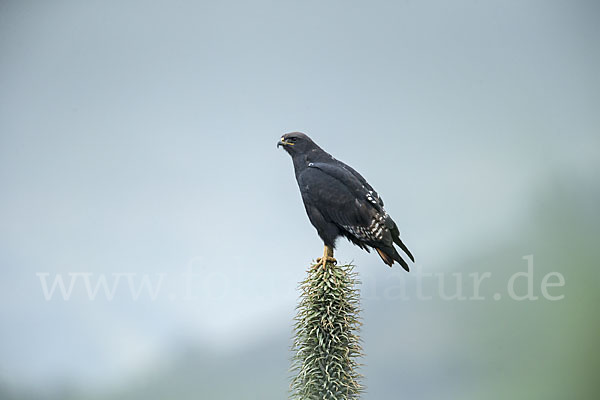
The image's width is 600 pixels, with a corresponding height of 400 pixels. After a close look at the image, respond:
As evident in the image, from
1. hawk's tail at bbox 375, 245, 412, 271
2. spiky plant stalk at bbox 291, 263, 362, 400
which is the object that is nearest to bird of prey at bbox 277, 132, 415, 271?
hawk's tail at bbox 375, 245, 412, 271

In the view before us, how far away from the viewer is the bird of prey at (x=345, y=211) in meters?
2.03

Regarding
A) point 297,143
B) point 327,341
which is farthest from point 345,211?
point 327,341

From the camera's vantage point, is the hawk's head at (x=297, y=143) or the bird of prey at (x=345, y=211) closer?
the bird of prey at (x=345, y=211)

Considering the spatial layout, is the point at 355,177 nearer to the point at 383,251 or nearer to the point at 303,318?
the point at 383,251

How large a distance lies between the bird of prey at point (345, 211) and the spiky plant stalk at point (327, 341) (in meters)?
0.35

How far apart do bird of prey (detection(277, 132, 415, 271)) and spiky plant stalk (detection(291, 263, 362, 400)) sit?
346 mm

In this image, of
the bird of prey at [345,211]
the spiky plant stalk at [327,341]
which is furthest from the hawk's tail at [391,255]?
the spiky plant stalk at [327,341]

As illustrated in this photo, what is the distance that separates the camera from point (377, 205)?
81.9 inches

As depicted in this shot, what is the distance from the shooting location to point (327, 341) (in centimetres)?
158

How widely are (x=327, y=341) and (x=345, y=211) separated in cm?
61

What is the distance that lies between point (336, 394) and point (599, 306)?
3054 millimetres

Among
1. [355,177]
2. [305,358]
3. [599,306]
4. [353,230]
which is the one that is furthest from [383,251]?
[599,306]

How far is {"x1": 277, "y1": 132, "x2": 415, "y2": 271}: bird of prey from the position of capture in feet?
6.66

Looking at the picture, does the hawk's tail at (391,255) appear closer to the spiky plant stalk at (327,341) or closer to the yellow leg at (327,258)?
the yellow leg at (327,258)
